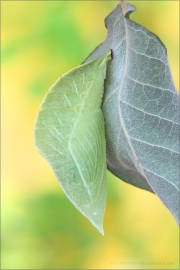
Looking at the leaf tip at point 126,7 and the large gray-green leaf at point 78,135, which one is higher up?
the leaf tip at point 126,7

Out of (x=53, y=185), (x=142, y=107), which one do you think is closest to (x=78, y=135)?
(x=142, y=107)

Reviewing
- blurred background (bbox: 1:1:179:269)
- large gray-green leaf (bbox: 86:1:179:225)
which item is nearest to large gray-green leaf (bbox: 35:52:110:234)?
large gray-green leaf (bbox: 86:1:179:225)

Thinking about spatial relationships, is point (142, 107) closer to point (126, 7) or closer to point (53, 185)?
point (126, 7)

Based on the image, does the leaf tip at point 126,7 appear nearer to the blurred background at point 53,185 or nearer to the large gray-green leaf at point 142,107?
the large gray-green leaf at point 142,107

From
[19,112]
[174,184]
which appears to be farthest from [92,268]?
[174,184]

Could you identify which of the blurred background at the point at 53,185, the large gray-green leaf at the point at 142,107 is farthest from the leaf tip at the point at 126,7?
the blurred background at the point at 53,185

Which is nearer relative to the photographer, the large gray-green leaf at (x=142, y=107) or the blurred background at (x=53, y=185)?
the large gray-green leaf at (x=142, y=107)

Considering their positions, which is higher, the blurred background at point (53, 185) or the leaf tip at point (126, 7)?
the leaf tip at point (126, 7)
